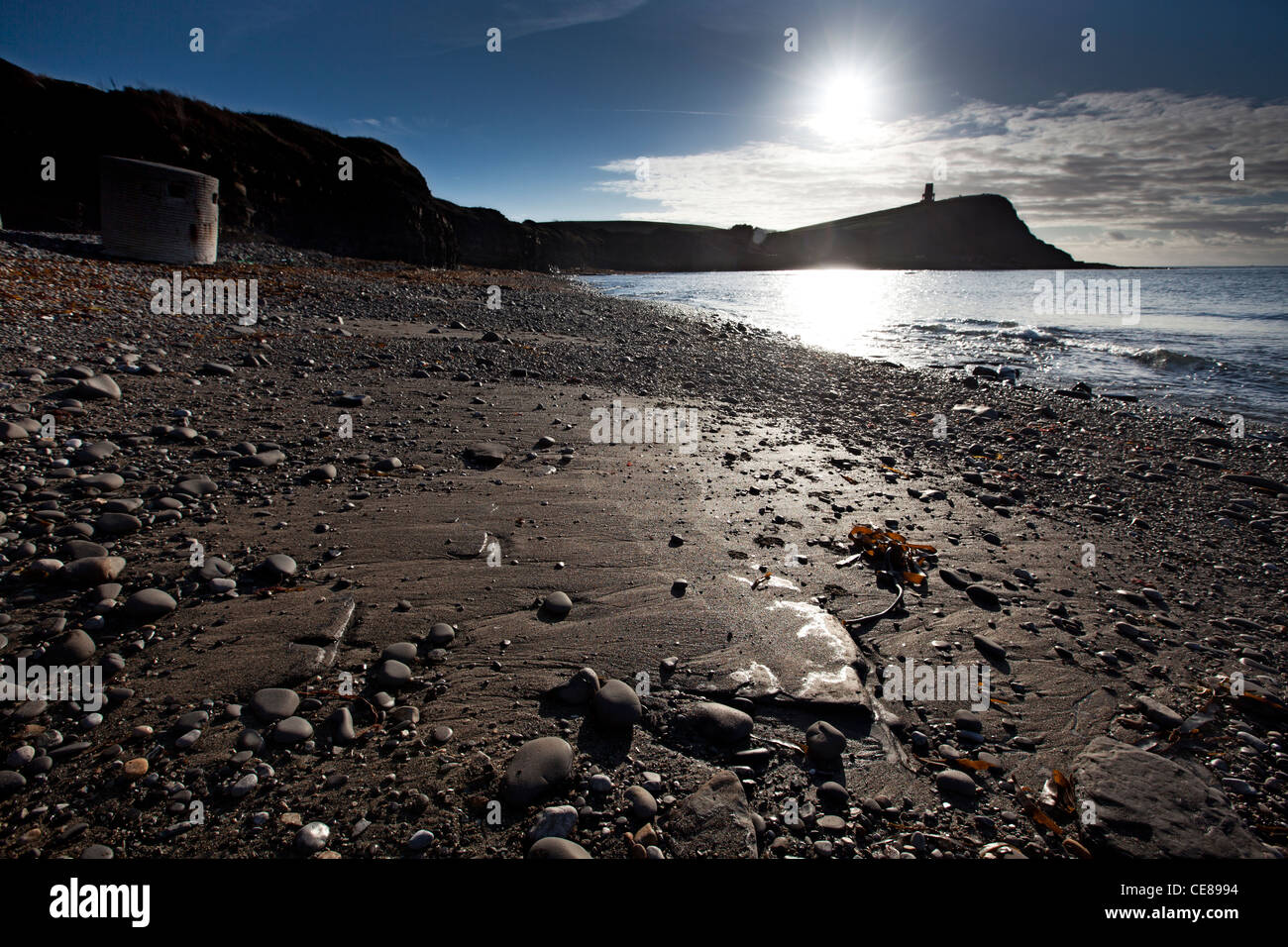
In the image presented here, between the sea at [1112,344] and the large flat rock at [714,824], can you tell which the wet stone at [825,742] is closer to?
the large flat rock at [714,824]

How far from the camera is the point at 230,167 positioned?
35781 mm

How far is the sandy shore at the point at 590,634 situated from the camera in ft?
7.04

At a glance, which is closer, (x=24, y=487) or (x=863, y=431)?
(x=24, y=487)

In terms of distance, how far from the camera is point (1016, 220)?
448 ft

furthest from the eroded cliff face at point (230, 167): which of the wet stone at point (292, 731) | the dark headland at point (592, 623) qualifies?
the wet stone at point (292, 731)

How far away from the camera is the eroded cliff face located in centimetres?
2764

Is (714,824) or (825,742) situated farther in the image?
(825,742)

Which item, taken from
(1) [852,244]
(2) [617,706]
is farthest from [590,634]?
(1) [852,244]

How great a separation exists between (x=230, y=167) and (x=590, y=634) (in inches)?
1834

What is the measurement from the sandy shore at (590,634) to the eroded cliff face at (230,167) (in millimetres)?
33042

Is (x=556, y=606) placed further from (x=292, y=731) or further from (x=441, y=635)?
(x=292, y=731)

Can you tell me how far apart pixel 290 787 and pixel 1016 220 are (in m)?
175
